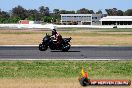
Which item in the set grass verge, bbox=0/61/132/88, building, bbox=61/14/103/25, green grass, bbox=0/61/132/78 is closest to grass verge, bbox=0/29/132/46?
green grass, bbox=0/61/132/78

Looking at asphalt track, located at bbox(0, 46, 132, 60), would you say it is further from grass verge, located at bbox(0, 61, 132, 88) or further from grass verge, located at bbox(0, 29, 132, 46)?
grass verge, located at bbox(0, 29, 132, 46)

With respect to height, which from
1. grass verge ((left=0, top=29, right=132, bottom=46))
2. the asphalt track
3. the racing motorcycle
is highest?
the racing motorcycle

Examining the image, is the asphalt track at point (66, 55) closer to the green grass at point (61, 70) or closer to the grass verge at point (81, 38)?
the green grass at point (61, 70)

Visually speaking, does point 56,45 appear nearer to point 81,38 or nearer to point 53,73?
point 53,73

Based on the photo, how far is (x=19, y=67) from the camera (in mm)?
17859

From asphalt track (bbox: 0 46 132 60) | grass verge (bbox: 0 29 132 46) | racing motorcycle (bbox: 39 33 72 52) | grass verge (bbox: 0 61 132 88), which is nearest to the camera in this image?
grass verge (bbox: 0 61 132 88)

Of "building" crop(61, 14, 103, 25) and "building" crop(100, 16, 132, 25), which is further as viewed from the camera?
"building" crop(61, 14, 103, 25)

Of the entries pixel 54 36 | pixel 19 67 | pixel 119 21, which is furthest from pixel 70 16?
pixel 19 67

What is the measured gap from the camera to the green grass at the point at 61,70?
15.4m

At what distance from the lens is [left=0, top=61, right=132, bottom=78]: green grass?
15.4 m

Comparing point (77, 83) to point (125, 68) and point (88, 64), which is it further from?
point (88, 64)

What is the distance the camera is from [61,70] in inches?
663

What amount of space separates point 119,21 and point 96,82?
5230 inches

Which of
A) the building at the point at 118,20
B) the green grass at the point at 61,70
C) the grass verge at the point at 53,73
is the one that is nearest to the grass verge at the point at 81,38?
the green grass at the point at 61,70
